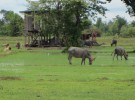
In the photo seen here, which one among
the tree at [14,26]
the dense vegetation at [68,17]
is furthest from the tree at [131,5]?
the tree at [14,26]

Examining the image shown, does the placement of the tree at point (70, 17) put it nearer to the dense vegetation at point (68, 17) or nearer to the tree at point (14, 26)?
the dense vegetation at point (68, 17)

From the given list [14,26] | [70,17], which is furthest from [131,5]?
[14,26]

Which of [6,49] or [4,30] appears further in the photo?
[4,30]

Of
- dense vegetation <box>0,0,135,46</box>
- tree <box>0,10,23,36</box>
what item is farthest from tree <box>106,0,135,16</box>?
tree <box>0,10,23,36</box>

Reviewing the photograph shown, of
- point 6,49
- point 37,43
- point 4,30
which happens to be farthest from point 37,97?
point 4,30

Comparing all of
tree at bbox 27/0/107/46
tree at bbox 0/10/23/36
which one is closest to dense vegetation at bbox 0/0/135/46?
tree at bbox 27/0/107/46

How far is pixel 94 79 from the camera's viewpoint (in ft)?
83.0

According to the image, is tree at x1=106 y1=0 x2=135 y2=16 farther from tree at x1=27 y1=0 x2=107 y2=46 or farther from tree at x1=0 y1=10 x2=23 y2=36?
tree at x1=0 y1=10 x2=23 y2=36

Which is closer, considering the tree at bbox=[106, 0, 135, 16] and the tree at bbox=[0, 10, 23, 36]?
the tree at bbox=[106, 0, 135, 16]

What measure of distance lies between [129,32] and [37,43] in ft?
230

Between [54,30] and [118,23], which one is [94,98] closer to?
[54,30]

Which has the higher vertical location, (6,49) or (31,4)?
(31,4)

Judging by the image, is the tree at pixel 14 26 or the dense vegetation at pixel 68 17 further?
the tree at pixel 14 26

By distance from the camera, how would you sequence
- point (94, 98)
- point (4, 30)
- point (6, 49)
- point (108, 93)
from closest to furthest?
point (94, 98) → point (108, 93) → point (6, 49) → point (4, 30)
